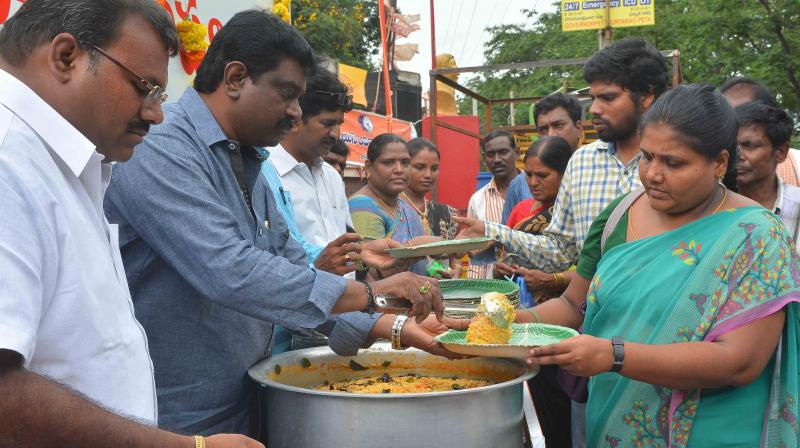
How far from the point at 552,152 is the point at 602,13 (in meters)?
11.3

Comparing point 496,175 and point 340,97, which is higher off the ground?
point 340,97

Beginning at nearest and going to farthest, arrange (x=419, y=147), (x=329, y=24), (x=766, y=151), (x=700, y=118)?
1. (x=700, y=118)
2. (x=766, y=151)
3. (x=419, y=147)
4. (x=329, y=24)

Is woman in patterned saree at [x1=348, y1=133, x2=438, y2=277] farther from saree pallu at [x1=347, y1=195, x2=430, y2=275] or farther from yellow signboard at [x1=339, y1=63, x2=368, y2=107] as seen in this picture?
yellow signboard at [x1=339, y1=63, x2=368, y2=107]

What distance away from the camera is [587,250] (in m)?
2.75

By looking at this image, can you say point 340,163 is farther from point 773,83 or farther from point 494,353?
point 773,83

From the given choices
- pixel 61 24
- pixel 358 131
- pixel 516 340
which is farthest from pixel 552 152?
pixel 358 131

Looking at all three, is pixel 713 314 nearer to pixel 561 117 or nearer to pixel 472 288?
pixel 472 288

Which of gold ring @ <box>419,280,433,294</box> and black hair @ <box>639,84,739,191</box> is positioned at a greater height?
black hair @ <box>639,84,739,191</box>

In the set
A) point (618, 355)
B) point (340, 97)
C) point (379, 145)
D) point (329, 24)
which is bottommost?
point (618, 355)

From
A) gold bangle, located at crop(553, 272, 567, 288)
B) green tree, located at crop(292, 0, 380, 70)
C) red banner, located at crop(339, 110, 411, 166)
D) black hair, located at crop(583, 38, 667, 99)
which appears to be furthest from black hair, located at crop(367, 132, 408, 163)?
green tree, located at crop(292, 0, 380, 70)

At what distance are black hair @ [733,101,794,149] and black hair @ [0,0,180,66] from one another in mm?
3195

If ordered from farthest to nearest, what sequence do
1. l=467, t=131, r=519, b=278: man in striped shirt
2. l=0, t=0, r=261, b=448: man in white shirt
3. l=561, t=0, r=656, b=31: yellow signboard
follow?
l=561, t=0, r=656, b=31: yellow signboard → l=467, t=131, r=519, b=278: man in striped shirt → l=0, t=0, r=261, b=448: man in white shirt

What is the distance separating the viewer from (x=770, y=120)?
144 inches

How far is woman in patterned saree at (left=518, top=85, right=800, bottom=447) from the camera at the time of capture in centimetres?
216
